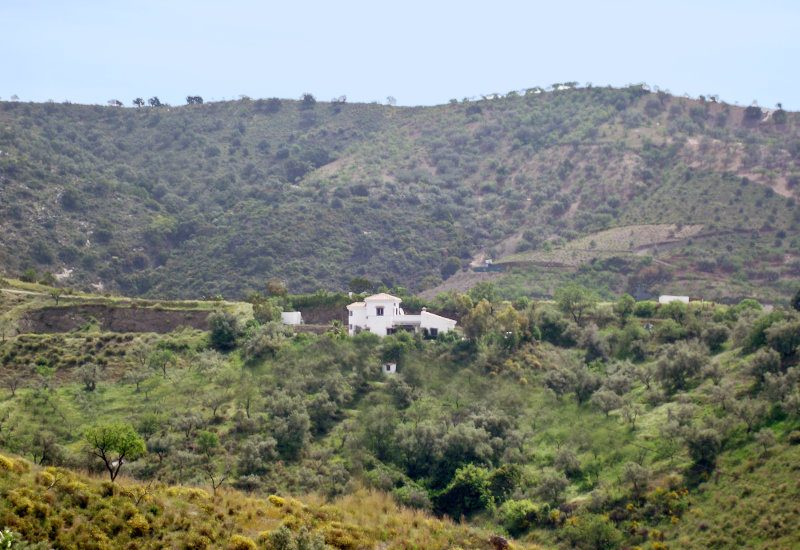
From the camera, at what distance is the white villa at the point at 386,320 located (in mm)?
60969

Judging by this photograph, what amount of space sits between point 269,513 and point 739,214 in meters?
67.8

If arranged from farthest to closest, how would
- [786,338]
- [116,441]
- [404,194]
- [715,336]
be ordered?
[404,194], [715,336], [786,338], [116,441]

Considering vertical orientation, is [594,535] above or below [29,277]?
below

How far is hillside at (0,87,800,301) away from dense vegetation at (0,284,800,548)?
25.0m

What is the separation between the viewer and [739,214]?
91.5 m

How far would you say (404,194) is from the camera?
111 m

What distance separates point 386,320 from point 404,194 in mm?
50599

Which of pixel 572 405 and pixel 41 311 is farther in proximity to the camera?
pixel 41 311

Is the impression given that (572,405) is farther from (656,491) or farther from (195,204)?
(195,204)

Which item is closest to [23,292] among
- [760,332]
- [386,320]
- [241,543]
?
[386,320]

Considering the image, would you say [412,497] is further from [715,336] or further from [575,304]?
[575,304]

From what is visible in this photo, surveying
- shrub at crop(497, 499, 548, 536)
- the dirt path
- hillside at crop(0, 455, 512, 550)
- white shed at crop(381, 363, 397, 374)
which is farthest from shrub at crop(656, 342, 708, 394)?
the dirt path

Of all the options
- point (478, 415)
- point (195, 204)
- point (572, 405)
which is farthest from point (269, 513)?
point (195, 204)

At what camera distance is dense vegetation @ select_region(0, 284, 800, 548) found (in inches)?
1660
